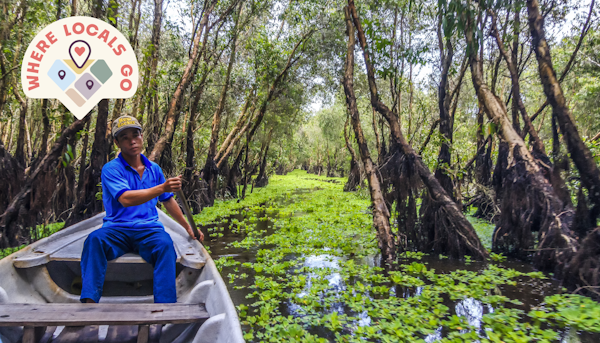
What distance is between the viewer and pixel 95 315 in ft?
7.33

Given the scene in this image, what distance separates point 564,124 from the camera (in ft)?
16.1

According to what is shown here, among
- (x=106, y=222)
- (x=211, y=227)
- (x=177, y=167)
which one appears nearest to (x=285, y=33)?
(x=177, y=167)

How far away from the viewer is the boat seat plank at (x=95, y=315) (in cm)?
213

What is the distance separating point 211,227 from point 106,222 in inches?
254

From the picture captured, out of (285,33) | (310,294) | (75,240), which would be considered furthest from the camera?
(285,33)

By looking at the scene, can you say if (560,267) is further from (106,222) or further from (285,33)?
(285,33)

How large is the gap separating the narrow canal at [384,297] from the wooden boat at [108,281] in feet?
2.72

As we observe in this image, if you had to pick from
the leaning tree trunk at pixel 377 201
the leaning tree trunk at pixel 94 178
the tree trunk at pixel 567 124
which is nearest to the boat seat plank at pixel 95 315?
the leaning tree trunk at pixel 377 201

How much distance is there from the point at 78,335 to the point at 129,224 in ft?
3.15

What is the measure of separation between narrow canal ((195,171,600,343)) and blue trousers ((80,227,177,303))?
1045mm

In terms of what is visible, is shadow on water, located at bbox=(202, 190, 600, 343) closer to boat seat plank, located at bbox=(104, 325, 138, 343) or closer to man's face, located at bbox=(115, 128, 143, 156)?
boat seat plank, located at bbox=(104, 325, 138, 343)

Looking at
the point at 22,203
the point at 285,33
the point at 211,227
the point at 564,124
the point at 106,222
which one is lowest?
the point at 211,227

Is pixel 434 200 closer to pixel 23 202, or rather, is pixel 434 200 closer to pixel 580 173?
pixel 580 173

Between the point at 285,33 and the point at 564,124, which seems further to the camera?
the point at 285,33
